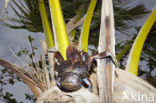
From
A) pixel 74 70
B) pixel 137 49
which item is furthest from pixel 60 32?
pixel 137 49

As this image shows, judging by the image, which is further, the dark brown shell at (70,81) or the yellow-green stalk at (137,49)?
the yellow-green stalk at (137,49)

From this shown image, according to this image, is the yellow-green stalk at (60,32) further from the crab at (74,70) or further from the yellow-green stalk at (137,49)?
the yellow-green stalk at (137,49)

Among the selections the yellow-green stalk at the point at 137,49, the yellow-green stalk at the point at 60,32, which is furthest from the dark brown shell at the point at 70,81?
the yellow-green stalk at the point at 137,49

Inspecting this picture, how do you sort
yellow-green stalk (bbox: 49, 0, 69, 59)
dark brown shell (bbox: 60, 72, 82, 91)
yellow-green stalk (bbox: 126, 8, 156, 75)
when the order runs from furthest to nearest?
yellow-green stalk (bbox: 126, 8, 156, 75), yellow-green stalk (bbox: 49, 0, 69, 59), dark brown shell (bbox: 60, 72, 82, 91)

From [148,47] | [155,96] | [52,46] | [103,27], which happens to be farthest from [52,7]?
[148,47]

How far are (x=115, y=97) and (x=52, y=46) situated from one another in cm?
91

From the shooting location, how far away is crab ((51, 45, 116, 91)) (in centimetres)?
104

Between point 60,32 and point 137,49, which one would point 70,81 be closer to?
point 60,32

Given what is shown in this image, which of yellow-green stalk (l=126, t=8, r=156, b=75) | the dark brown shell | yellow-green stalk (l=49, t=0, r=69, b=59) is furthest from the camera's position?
yellow-green stalk (l=126, t=8, r=156, b=75)

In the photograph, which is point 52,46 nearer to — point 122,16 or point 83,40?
point 83,40

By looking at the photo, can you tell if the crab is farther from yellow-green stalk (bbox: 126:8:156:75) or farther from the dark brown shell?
yellow-green stalk (bbox: 126:8:156:75)

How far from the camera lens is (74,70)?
1.09 metres

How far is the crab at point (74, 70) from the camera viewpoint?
1.04 m

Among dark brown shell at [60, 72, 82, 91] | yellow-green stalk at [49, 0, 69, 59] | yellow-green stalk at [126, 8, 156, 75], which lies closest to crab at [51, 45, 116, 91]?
dark brown shell at [60, 72, 82, 91]
